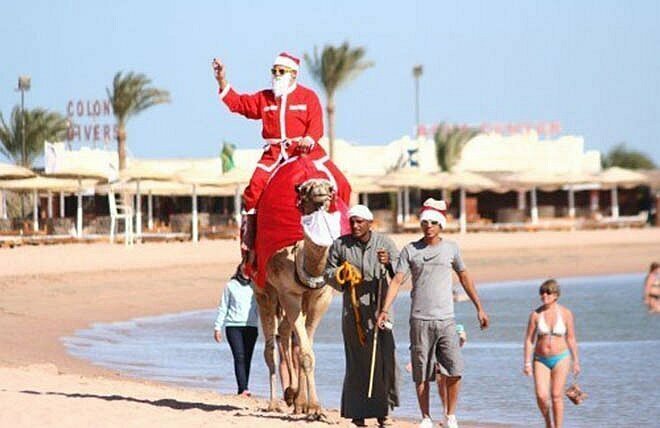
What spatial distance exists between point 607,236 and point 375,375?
148 feet

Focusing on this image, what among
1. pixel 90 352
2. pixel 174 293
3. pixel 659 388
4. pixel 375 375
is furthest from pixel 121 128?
pixel 375 375

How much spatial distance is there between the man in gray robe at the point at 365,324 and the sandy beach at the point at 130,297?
0.32m

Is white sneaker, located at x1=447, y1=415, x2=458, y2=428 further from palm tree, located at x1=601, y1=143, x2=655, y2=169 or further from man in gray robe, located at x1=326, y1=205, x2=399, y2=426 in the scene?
palm tree, located at x1=601, y1=143, x2=655, y2=169

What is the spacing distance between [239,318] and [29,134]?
5707 centimetres

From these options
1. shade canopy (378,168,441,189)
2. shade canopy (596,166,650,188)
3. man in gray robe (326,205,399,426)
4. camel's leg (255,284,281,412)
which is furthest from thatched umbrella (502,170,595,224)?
man in gray robe (326,205,399,426)

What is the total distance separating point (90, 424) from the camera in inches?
423

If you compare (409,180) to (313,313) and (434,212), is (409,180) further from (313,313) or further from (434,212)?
(434,212)

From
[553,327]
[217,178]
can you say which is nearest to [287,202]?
[553,327]

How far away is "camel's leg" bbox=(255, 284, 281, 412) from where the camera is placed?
488 inches

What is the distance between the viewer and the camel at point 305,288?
11.2m

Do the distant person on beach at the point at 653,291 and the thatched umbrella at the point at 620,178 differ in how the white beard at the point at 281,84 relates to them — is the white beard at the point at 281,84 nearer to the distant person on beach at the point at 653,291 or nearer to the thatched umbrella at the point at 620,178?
the distant person on beach at the point at 653,291

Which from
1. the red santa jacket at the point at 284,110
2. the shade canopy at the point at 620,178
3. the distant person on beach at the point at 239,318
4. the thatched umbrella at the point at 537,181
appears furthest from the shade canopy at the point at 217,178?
the red santa jacket at the point at 284,110

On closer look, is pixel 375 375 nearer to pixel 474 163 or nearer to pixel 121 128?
pixel 121 128

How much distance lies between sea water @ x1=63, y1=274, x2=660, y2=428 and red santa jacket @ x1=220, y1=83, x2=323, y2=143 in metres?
2.98
